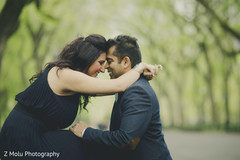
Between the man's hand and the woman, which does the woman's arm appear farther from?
the man's hand

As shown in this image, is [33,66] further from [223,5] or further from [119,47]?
[119,47]

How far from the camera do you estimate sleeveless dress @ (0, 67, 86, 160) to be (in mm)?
2749

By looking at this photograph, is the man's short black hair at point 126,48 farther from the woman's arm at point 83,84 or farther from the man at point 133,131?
the woman's arm at point 83,84

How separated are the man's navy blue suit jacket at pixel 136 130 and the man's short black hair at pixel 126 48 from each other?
1.88 feet

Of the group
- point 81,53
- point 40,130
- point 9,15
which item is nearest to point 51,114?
point 40,130

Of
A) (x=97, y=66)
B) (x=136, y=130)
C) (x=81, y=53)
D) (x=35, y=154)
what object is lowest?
(x=35, y=154)

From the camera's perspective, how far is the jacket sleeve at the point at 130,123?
106 inches

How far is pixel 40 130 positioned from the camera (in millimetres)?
2795

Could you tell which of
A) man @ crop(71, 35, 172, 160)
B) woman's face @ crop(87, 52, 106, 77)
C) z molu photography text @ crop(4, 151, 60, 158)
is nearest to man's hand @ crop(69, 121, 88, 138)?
man @ crop(71, 35, 172, 160)

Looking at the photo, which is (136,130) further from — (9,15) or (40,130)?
(9,15)

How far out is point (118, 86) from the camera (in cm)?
299

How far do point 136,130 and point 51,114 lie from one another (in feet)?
2.89

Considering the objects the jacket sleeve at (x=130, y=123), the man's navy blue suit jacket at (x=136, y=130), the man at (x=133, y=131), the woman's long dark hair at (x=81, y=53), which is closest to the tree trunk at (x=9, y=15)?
the woman's long dark hair at (x=81, y=53)

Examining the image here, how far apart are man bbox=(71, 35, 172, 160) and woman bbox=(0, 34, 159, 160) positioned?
162 millimetres
